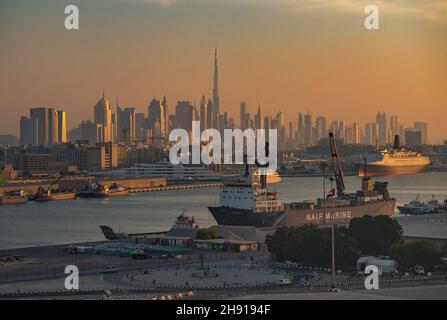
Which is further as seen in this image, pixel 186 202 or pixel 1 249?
pixel 186 202

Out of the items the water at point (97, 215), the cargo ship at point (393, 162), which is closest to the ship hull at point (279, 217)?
the water at point (97, 215)

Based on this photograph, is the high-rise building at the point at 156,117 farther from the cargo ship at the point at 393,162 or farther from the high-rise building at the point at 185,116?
the cargo ship at the point at 393,162

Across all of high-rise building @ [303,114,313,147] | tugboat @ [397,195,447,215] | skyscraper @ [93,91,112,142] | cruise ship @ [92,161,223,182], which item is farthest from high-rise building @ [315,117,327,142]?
tugboat @ [397,195,447,215]

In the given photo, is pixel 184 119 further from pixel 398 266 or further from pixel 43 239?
pixel 398 266
